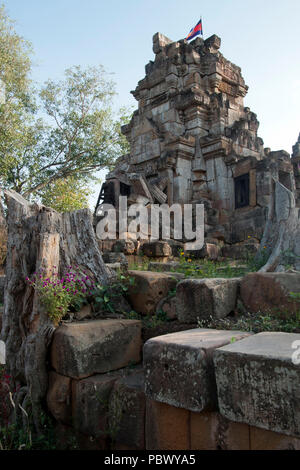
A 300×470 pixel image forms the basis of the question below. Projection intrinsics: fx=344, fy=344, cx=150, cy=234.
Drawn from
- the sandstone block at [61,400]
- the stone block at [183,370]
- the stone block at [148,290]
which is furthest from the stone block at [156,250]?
the stone block at [183,370]

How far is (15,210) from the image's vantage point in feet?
12.6

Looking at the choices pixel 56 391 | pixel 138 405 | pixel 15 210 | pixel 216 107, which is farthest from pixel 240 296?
pixel 216 107

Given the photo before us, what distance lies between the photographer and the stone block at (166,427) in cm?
224

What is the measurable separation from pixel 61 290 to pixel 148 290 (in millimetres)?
960

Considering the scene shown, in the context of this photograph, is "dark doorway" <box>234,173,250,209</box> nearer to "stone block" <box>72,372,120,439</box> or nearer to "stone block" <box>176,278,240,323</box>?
"stone block" <box>176,278,240,323</box>

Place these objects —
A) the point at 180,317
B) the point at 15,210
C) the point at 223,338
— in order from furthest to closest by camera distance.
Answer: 1. the point at 15,210
2. the point at 180,317
3. the point at 223,338

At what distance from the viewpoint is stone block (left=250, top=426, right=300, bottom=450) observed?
5.83 ft

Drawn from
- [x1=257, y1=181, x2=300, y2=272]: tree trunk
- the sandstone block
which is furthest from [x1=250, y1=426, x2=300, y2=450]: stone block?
[x1=257, y1=181, x2=300, y2=272]: tree trunk

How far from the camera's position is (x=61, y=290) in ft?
10.8

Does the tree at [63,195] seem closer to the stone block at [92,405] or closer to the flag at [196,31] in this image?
the flag at [196,31]

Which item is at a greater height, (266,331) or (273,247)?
(273,247)

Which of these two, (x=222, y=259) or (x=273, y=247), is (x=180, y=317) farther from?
(x=222, y=259)

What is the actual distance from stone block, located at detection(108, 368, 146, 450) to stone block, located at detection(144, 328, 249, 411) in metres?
0.27
